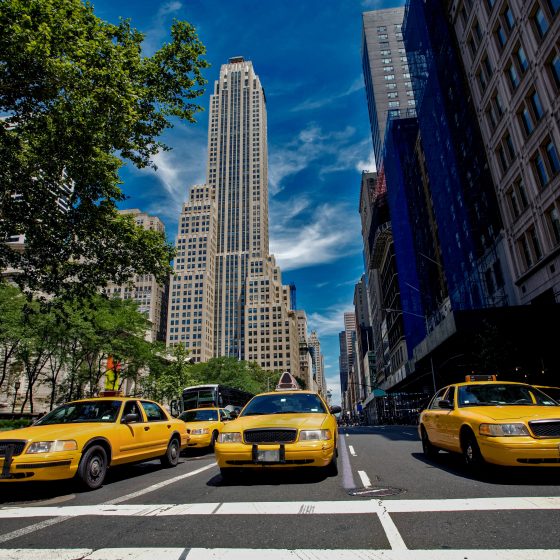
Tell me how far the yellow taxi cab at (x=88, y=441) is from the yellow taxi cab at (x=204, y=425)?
2977 mm

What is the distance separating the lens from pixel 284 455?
6320 millimetres

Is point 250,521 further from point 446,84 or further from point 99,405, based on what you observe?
point 446,84

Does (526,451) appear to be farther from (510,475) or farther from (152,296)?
(152,296)

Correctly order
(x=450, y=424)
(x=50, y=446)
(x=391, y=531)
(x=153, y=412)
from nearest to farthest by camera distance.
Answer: (x=391, y=531)
(x=50, y=446)
(x=450, y=424)
(x=153, y=412)

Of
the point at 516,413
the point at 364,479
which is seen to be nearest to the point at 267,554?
the point at 364,479

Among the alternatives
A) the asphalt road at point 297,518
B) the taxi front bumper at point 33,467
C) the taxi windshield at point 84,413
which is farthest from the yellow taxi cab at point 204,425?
the taxi front bumper at point 33,467

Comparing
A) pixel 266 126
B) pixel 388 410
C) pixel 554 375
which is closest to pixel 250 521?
pixel 554 375

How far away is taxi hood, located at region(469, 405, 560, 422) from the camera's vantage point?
6300 mm

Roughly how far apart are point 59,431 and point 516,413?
7.56 m

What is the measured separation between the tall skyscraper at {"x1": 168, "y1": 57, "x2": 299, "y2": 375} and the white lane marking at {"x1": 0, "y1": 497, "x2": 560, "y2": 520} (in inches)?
5085

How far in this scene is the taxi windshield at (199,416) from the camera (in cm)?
1454

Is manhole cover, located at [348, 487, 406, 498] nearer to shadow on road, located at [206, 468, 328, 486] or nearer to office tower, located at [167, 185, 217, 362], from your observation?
shadow on road, located at [206, 468, 328, 486]

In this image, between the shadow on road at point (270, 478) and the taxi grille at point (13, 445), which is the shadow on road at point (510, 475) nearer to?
the shadow on road at point (270, 478)

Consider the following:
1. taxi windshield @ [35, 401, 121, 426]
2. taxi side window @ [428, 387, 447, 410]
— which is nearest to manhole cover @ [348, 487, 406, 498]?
taxi side window @ [428, 387, 447, 410]
